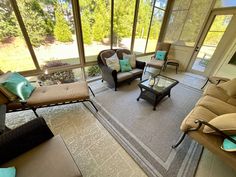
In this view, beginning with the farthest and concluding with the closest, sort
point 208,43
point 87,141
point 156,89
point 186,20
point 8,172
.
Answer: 1. point 186,20
2. point 208,43
3. point 156,89
4. point 87,141
5. point 8,172

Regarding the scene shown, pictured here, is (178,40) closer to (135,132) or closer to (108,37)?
(108,37)

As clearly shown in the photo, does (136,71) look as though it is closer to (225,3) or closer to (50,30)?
(50,30)

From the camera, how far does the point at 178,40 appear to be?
13.8 ft

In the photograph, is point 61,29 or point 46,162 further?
point 61,29

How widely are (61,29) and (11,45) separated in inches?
36.3

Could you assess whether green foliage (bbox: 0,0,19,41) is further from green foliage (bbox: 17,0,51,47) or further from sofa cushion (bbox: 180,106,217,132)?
sofa cushion (bbox: 180,106,217,132)

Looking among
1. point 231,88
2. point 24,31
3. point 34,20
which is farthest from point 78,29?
point 231,88

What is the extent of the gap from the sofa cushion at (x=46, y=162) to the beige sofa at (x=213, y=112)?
4.38ft

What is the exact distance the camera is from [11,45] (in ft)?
6.48

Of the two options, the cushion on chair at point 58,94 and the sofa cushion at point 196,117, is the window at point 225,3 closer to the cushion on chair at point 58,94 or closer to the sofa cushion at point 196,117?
the sofa cushion at point 196,117

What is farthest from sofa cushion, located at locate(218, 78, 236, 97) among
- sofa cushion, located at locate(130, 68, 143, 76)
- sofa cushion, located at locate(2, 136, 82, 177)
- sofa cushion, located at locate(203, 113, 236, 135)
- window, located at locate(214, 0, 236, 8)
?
sofa cushion, located at locate(2, 136, 82, 177)

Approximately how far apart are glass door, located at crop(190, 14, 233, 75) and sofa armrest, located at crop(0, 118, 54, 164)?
4739 millimetres

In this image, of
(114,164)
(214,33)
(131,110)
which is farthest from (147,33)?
(114,164)

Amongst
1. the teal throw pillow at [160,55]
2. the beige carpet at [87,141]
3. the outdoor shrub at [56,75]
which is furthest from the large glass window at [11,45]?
the teal throw pillow at [160,55]
